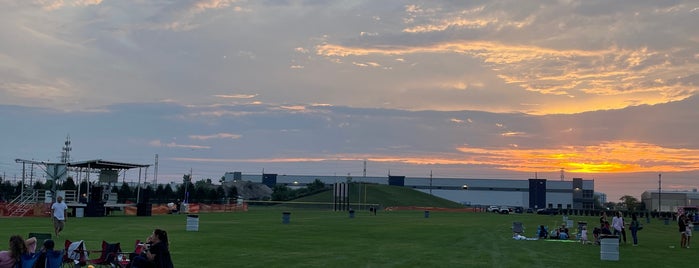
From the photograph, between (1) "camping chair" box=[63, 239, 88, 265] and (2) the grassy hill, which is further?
(2) the grassy hill

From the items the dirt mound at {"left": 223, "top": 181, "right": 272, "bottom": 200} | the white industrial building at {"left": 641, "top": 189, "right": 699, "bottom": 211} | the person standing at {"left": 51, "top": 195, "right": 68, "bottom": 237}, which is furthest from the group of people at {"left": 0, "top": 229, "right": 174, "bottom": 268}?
the white industrial building at {"left": 641, "top": 189, "right": 699, "bottom": 211}

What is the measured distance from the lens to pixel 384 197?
150 m

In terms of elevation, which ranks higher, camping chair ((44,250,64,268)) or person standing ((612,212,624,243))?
person standing ((612,212,624,243))

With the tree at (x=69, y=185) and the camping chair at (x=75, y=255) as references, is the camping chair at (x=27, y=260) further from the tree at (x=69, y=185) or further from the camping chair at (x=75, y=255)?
the tree at (x=69, y=185)

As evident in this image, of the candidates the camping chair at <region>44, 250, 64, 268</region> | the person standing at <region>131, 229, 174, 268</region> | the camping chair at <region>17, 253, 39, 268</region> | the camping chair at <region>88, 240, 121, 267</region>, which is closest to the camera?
the camping chair at <region>17, 253, 39, 268</region>

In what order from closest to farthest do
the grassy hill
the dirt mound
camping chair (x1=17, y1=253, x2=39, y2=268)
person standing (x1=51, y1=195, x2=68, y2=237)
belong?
camping chair (x1=17, y1=253, x2=39, y2=268), person standing (x1=51, y1=195, x2=68, y2=237), the grassy hill, the dirt mound

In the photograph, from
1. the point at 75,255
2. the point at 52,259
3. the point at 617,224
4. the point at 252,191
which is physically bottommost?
the point at 252,191

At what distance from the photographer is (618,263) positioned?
898 inches

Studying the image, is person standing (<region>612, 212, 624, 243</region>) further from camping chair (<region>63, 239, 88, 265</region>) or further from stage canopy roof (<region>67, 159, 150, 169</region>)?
stage canopy roof (<region>67, 159, 150, 169</region>)

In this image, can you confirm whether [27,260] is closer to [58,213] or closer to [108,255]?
[108,255]

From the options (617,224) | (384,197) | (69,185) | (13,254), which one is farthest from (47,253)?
(384,197)

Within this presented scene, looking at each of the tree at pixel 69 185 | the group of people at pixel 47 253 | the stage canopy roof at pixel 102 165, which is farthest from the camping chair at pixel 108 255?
the tree at pixel 69 185

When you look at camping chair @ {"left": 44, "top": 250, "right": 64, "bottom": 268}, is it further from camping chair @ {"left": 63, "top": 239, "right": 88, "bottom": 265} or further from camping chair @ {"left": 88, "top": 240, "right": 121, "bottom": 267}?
camping chair @ {"left": 63, "top": 239, "right": 88, "bottom": 265}

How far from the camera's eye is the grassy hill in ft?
471
